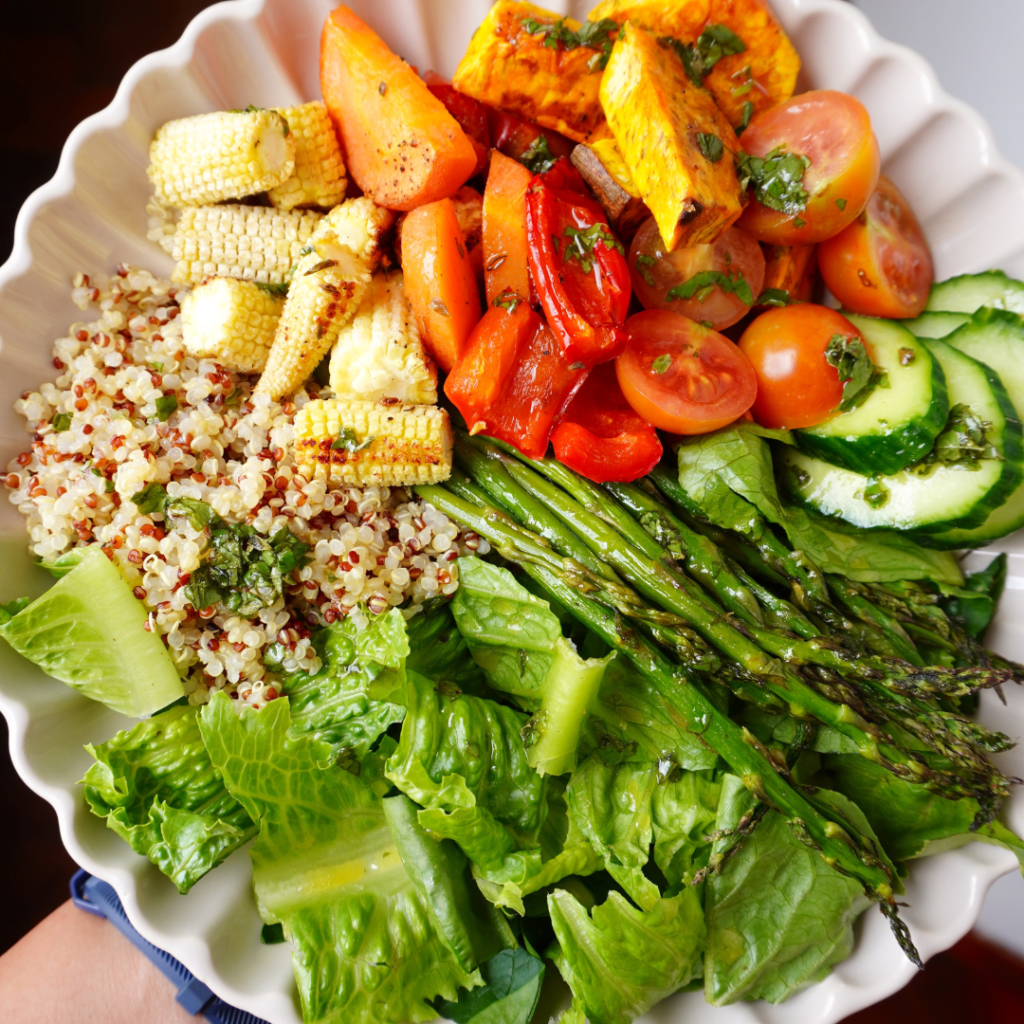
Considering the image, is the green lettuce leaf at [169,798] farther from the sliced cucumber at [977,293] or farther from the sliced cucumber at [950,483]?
the sliced cucumber at [977,293]

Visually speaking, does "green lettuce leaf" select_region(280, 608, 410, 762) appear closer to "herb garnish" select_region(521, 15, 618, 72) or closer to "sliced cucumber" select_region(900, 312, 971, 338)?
"herb garnish" select_region(521, 15, 618, 72)

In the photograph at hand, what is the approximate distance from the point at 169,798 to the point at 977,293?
2.66 meters

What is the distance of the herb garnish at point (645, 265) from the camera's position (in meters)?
2.04

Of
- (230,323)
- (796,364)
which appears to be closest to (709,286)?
(796,364)

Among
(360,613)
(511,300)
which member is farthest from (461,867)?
(511,300)

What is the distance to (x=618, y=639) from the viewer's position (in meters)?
1.85

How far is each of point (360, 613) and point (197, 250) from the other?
112 cm

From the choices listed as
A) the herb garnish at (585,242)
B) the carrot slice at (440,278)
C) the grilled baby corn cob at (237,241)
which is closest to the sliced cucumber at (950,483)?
the herb garnish at (585,242)

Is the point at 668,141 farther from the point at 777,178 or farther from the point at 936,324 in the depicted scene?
the point at 936,324

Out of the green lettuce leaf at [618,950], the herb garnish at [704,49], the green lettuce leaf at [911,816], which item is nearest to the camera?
the green lettuce leaf at [618,950]

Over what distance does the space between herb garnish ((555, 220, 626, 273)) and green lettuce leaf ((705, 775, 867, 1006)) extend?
1395 mm

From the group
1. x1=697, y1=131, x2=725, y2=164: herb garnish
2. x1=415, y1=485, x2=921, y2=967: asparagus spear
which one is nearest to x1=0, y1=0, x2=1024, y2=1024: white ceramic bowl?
x1=415, y1=485, x2=921, y2=967: asparagus spear

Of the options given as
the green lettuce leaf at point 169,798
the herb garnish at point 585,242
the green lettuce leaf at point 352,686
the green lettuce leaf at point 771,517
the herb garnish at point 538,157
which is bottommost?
the green lettuce leaf at point 169,798

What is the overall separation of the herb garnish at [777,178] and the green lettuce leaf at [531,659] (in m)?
1.28
